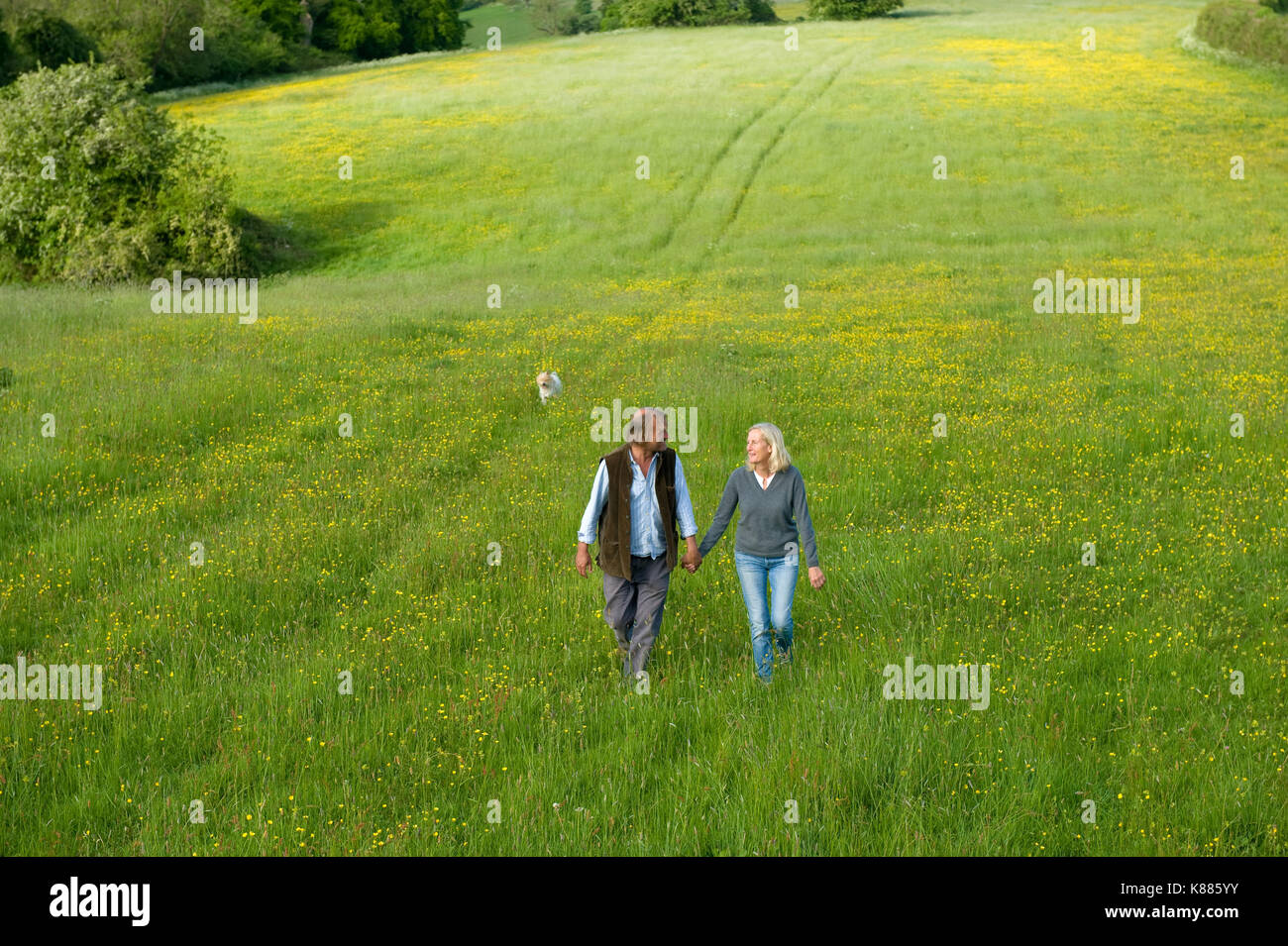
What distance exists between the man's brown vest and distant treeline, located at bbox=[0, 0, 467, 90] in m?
50.7

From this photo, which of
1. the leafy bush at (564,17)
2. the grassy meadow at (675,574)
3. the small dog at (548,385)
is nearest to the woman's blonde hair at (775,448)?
the grassy meadow at (675,574)

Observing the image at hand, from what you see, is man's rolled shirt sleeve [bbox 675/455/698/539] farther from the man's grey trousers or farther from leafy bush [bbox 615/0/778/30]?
leafy bush [bbox 615/0/778/30]

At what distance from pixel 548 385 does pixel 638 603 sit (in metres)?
9.25

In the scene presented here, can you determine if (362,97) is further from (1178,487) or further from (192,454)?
(1178,487)

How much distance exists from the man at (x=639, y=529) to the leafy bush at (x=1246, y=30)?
61226 mm

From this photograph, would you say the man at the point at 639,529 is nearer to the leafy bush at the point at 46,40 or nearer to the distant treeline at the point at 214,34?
the distant treeline at the point at 214,34

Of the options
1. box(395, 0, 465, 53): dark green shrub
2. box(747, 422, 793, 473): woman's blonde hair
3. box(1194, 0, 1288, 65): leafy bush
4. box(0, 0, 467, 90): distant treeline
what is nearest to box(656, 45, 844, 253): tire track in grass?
box(1194, 0, 1288, 65): leafy bush

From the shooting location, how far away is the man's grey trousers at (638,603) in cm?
787

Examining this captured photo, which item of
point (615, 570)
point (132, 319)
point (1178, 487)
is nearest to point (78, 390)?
point (132, 319)

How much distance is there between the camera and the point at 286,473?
13023 millimetres

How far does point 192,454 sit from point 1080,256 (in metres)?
26.4

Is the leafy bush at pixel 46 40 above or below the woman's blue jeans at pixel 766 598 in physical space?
above

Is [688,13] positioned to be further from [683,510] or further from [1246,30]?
[683,510]

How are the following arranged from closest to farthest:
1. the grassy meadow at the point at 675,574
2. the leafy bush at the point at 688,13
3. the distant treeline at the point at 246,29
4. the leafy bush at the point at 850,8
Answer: the grassy meadow at the point at 675,574
the distant treeline at the point at 246,29
the leafy bush at the point at 850,8
the leafy bush at the point at 688,13
